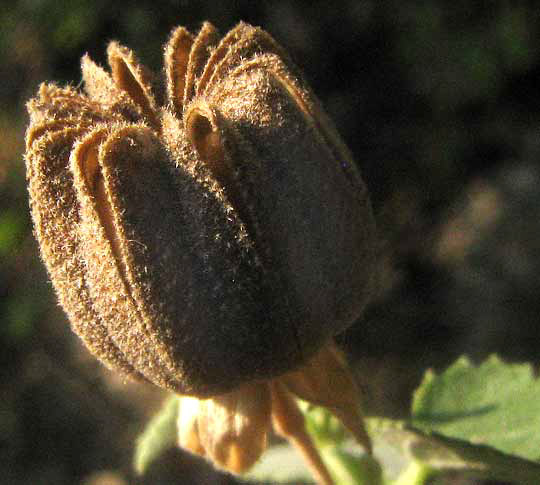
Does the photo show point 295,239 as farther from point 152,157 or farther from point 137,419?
point 137,419

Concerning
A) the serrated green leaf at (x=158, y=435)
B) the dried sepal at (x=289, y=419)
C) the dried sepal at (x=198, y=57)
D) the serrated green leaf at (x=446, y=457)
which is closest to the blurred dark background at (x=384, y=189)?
the serrated green leaf at (x=158, y=435)

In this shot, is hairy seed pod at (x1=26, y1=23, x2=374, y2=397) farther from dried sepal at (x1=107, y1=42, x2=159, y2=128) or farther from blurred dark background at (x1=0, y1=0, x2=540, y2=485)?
blurred dark background at (x1=0, y1=0, x2=540, y2=485)

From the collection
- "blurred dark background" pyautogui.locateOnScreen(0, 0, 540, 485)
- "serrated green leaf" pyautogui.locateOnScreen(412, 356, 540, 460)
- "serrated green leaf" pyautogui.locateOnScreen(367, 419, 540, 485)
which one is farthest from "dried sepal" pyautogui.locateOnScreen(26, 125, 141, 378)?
"blurred dark background" pyautogui.locateOnScreen(0, 0, 540, 485)

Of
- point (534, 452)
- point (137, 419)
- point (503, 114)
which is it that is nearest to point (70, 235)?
point (534, 452)

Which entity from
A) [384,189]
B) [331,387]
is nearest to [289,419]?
[331,387]

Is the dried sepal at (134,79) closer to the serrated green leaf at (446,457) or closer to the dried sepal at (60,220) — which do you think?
the dried sepal at (60,220)
